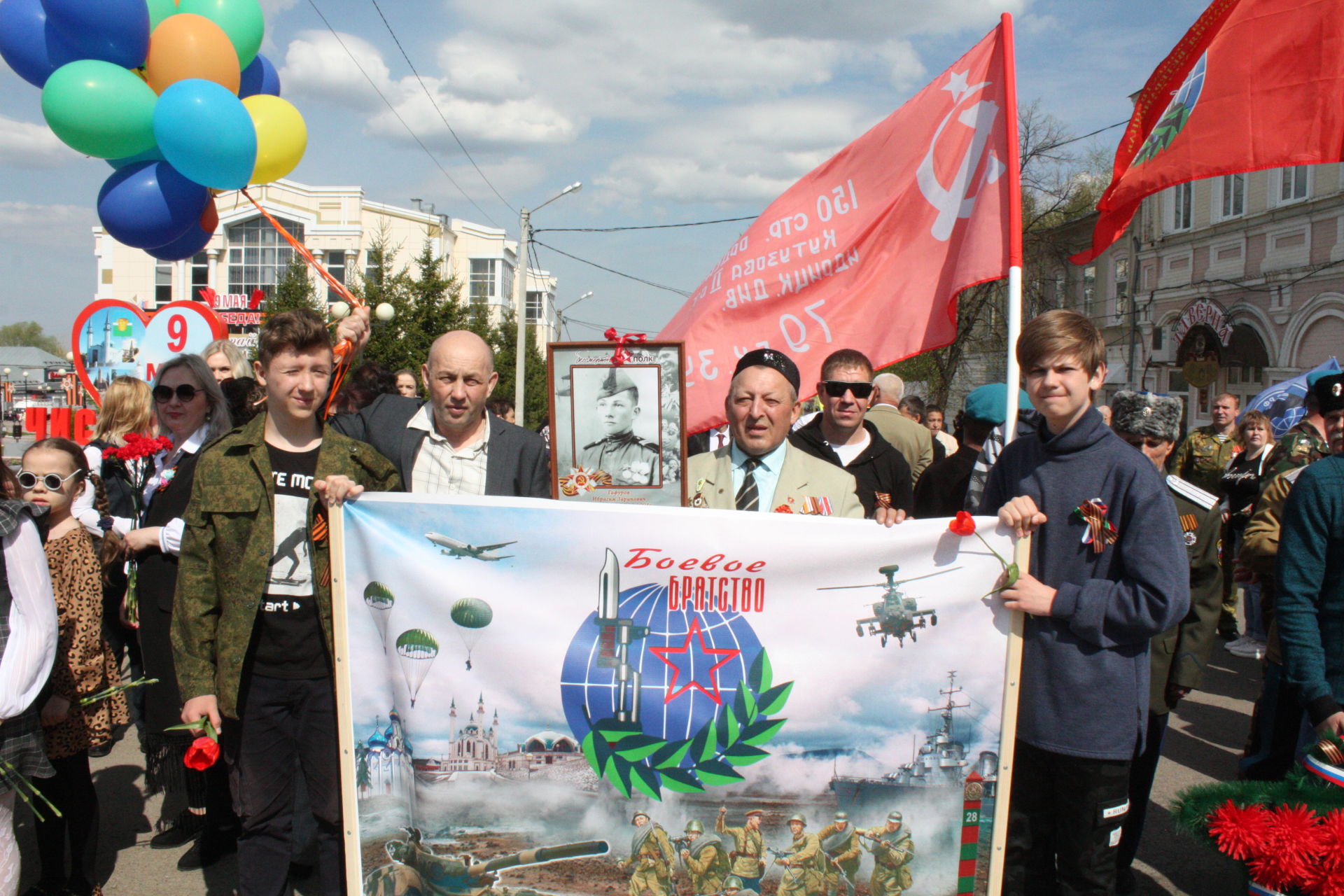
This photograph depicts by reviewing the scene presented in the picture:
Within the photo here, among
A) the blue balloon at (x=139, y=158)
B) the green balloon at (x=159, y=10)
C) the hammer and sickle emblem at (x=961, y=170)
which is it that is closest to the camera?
the hammer and sickle emblem at (x=961, y=170)

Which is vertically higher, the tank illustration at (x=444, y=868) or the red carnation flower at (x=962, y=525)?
the red carnation flower at (x=962, y=525)

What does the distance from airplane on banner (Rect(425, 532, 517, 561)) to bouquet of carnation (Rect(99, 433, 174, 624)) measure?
207cm

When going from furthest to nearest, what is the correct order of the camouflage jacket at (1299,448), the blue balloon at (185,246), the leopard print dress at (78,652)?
the camouflage jacket at (1299,448)
the blue balloon at (185,246)
the leopard print dress at (78,652)

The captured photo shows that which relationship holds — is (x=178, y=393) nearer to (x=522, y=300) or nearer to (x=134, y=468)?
(x=134, y=468)

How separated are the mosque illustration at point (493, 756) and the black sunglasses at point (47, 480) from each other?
5.61 feet

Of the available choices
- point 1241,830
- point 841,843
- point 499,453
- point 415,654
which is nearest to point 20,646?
point 415,654

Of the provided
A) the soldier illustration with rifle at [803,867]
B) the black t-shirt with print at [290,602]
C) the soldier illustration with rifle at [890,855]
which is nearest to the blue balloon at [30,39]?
the black t-shirt with print at [290,602]

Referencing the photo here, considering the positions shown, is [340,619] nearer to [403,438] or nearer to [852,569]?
[403,438]

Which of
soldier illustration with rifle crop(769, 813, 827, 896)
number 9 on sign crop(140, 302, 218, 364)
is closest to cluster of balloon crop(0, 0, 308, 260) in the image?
number 9 on sign crop(140, 302, 218, 364)

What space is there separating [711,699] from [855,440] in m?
2.05

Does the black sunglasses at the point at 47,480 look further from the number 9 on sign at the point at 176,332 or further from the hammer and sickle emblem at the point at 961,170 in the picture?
the number 9 on sign at the point at 176,332

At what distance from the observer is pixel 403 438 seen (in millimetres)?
3312

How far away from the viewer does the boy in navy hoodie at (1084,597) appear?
244 centimetres

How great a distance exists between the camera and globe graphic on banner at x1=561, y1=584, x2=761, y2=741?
104 inches
